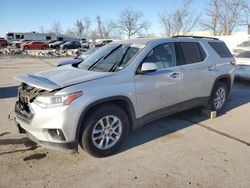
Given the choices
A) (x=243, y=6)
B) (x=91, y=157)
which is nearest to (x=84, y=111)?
(x=91, y=157)

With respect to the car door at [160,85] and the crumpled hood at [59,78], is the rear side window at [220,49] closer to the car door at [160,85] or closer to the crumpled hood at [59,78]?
the car door at [160,85]

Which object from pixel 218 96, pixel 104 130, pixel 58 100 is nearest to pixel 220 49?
pixel 218 96

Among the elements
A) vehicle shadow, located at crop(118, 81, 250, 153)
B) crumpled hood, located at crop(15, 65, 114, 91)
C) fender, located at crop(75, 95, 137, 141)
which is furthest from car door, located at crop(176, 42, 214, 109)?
crumpled hood, located at crop(15, 65, 114, 91)

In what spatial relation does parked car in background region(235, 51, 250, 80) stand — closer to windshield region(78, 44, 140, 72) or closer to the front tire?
windshield region(78, 44, 140, 72)

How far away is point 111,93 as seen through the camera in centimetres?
387

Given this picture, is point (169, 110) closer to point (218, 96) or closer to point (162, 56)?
point (162, 56)

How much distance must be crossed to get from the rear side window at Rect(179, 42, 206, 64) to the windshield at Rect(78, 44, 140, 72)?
1.11 metres

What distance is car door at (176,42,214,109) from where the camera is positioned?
5.05 metres

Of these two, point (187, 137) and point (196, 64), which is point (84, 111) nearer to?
point (187, 137)

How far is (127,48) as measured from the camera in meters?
4.66

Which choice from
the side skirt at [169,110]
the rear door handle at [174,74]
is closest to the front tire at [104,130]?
the side skirt at [169,110]

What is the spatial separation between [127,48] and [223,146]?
231 cm

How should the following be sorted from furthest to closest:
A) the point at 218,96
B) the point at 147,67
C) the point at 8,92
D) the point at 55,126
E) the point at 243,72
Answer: the point at 243,72, the point at 8,92, the point at 218,96, the point at 147,67, the point at 55,126

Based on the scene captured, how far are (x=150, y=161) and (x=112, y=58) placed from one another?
182 centimetres
